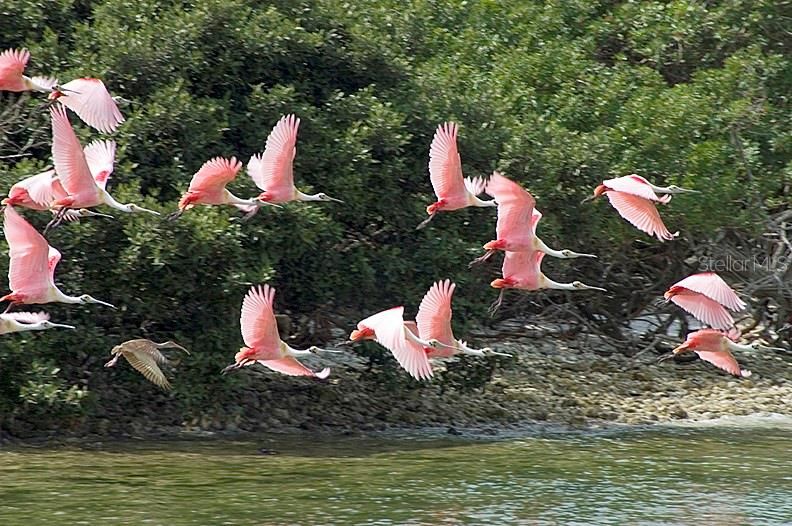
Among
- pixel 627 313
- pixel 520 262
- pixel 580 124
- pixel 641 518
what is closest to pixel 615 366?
pixel 627 313

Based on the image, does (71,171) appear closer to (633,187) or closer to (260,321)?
(260,321)

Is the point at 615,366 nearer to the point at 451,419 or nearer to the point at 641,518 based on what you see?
the point at 451,419

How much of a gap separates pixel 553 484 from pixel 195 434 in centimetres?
299

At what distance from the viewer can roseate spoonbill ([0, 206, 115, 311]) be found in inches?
360

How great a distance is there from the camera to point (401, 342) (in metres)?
9.03

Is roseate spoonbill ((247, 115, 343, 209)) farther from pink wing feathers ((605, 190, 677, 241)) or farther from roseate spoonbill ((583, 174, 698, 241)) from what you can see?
pink wing feathers ((605, 190, 677, 241))

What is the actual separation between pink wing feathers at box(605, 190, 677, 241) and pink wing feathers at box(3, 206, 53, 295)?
148 inches

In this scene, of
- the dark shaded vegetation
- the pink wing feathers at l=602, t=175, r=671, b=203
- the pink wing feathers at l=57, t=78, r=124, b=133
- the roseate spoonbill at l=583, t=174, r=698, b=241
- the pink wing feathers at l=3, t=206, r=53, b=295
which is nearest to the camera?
the pink wing feathers at l=3, t=206, r=53, b=295

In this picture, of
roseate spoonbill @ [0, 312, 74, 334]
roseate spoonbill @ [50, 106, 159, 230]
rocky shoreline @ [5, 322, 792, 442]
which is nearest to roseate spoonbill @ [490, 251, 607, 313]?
rocky shoreline @ [5, 322, 792, 442]

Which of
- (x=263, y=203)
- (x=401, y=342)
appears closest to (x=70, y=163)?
(x=263, y=203)

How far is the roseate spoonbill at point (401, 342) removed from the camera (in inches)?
354

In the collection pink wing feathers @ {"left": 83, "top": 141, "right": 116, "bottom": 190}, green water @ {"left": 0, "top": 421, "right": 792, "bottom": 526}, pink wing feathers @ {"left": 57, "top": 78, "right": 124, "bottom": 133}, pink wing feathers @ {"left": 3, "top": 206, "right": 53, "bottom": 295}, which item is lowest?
green water @ {"left": 0, "top": 421, "right": 792, "bottom": 526}

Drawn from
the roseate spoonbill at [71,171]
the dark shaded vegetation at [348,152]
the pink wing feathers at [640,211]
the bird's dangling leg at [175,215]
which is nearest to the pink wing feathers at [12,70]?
the roseate spoonbill at [71,171]

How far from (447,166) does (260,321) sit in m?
1.56
